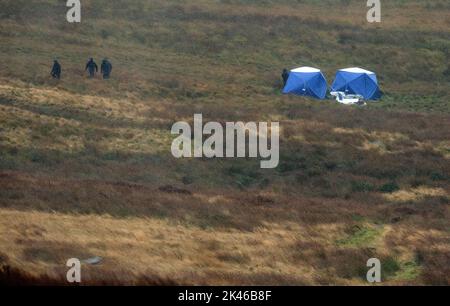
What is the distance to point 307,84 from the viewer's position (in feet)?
164

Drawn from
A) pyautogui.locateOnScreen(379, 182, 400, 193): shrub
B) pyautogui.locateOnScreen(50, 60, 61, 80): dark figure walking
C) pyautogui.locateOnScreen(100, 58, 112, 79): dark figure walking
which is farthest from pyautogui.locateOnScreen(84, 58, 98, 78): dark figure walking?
Answer: pyautogui.locateOnScreen(379, 182, 400, 193): shrub

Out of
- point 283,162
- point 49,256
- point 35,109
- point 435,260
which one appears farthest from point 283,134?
point 49,256

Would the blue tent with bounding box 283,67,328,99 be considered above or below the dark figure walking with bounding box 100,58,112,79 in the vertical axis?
below

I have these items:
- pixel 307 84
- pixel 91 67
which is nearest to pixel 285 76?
pixel 307 84

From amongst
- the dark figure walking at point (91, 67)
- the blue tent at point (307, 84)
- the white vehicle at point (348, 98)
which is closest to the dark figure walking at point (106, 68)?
the dark figure walking at point (91, 67)

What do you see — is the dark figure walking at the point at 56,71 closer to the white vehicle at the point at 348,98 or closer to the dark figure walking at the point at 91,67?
the dark figure walking at the point at 91,67

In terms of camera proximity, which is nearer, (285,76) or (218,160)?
(218,160)

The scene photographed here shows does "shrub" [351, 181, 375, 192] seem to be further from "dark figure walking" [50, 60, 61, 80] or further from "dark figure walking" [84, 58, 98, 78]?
"dark figure walking" [84, 58, 98, 78]

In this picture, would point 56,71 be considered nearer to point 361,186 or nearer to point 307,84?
point 307,84

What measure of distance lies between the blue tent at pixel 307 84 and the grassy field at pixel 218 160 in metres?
1.49

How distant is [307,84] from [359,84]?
11.8 ft

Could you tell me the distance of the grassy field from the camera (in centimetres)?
1989

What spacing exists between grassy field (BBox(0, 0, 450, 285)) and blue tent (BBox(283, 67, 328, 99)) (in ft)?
4.88
